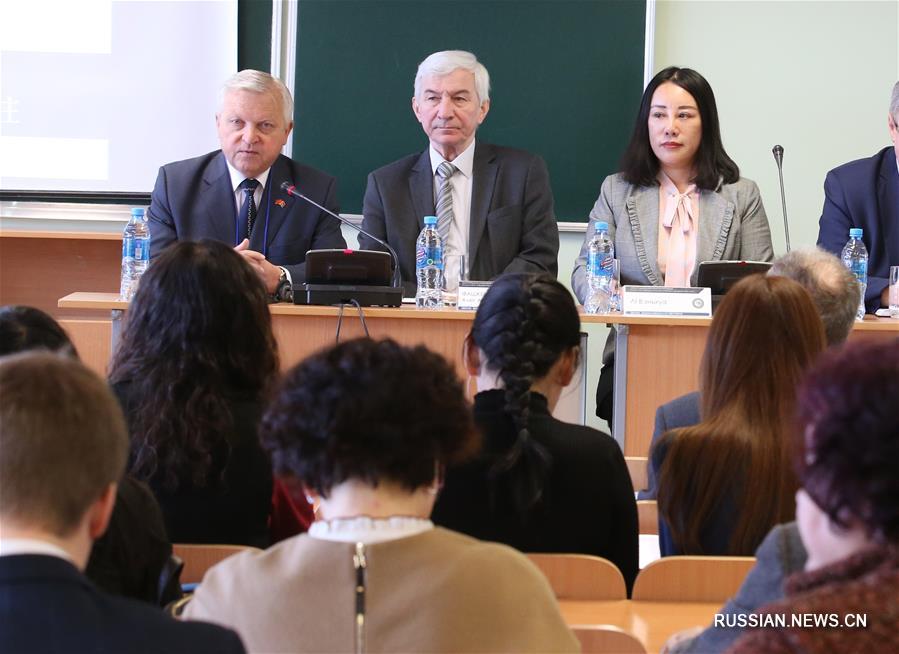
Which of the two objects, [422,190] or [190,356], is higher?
[422,190]

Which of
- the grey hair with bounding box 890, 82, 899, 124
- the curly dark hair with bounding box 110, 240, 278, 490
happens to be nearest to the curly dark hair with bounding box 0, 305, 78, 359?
the curly dark hair with bounding box 110, 240, 278, 490

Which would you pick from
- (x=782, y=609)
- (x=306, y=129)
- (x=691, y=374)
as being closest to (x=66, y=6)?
(x=306, y=129)

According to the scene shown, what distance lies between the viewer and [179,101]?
5.31 metres

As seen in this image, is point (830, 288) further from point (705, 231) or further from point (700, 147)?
point (700, 147)

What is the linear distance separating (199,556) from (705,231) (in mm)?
3023

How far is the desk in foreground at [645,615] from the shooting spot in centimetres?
165

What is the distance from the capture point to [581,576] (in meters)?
1.71

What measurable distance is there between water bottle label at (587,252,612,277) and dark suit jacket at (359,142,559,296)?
25 cm

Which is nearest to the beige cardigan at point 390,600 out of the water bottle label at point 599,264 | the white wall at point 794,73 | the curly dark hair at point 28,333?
the curly dark hair at point 28,333

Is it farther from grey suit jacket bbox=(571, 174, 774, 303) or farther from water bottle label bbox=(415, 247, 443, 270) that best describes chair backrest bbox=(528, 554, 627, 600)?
grey suit jacket bbox=(571, 174, 774, 303)

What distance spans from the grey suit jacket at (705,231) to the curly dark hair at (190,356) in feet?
7.57

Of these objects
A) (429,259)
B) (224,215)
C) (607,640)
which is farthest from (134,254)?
(607,640)

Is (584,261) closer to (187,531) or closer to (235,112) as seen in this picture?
(235,112)

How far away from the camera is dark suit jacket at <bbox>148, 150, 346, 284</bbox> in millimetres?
4250
